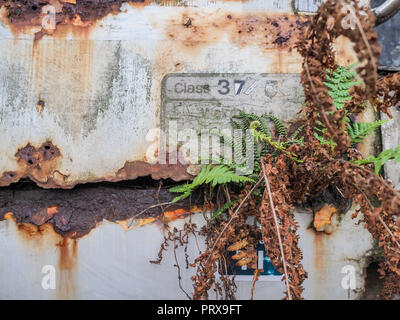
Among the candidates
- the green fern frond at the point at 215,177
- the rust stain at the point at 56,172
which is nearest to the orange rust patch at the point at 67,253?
the rust stain at the point at 56,172

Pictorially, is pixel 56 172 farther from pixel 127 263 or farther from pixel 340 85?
pixel 340 85

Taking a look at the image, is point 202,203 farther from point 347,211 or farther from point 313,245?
point 347,211

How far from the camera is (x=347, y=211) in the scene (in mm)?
2602

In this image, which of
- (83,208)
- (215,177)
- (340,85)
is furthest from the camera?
(83,208)

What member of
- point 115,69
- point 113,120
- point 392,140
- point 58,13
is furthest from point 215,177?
point 58,13

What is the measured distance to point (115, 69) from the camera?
268 centimetres

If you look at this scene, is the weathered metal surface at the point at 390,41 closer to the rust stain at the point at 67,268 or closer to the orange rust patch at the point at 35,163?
the orange rust patch at the point at 35,163

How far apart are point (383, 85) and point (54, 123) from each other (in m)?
2.13

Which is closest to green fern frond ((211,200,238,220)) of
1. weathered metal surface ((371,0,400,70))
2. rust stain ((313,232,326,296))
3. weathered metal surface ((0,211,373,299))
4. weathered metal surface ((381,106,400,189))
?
weathered metal surface ((0,211,373,299))

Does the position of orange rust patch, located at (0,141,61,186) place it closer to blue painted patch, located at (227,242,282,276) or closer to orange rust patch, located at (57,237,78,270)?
orange rust patch, located at (57,237,78,270)

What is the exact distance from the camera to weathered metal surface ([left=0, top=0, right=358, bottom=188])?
8.52 feet

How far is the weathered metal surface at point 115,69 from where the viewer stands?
2.60m
